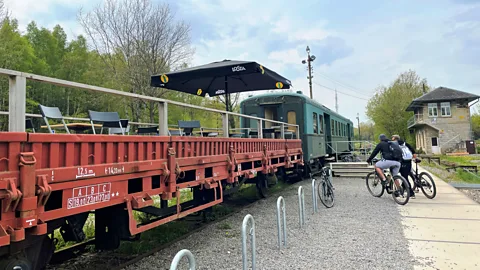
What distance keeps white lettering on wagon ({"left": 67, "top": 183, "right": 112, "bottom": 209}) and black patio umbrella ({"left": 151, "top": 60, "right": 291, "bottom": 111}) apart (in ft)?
13.8

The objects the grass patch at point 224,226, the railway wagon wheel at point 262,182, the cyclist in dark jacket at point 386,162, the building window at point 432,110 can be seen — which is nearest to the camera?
the grass patch at point 224,226

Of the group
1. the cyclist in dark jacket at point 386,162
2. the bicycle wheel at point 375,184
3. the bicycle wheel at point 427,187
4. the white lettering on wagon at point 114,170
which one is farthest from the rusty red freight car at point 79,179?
the bicycle wheel at point 427,187

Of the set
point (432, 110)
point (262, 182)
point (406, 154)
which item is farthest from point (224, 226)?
point (432, 110)

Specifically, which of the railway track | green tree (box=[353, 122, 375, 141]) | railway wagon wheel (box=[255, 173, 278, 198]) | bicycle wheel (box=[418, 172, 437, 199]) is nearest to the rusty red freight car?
the railway track

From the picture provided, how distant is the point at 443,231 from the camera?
555 centimetres

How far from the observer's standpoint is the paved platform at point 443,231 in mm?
4218

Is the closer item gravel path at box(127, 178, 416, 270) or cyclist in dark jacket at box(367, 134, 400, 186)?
gravel path at box(127, 178, 416, 270)

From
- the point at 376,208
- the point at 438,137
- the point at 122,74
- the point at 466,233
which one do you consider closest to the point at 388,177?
the point at 376,208

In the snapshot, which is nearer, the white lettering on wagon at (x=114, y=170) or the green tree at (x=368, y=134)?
the white lettering on wagon at (x=114, y=170)

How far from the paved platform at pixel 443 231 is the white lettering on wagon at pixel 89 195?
12.4 ft

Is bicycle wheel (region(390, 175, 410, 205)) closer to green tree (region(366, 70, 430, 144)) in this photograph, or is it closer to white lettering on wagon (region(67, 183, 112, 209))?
white lettering on wagon (region(67, 183, 112, 209))

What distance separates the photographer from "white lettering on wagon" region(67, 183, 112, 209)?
2.62 meters

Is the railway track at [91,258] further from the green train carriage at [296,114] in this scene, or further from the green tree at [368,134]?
the green tree at [368,134]

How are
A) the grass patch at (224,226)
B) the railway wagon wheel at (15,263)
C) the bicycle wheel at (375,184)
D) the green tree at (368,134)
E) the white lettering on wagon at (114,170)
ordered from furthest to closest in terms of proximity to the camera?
the green tree at (368,134) < the bicycle wheel at (375,184) < the grass patch at (224,226) < the white lettering on wagon at (114,170) < the railway wagon wheel at (15,263)
